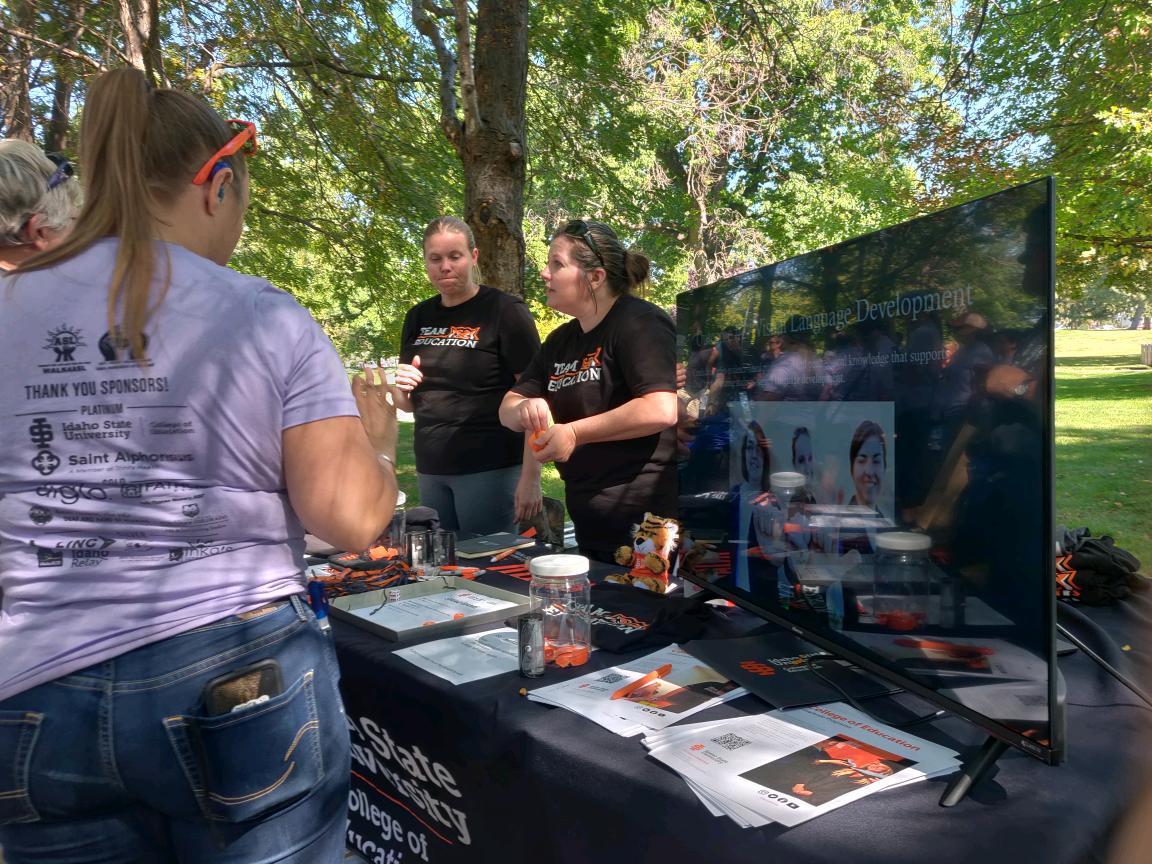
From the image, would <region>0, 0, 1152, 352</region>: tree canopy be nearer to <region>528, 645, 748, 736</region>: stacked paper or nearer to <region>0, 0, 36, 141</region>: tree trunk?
<region>0, 0, 36, 141</region>: tree trunk

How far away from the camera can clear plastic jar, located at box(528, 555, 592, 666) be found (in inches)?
66.9

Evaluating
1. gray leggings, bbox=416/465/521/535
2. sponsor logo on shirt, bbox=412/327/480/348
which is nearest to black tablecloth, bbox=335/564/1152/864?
gray leggings, bbox=416/465/521/535

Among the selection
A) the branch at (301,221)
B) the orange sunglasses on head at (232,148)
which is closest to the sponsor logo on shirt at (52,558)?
the orange sunglasses on head at (232,148)

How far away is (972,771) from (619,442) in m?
1.47

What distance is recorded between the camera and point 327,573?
7.99 ft

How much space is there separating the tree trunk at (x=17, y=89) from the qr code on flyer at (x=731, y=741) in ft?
18.9

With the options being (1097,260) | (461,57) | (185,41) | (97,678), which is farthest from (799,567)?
(1097,260)

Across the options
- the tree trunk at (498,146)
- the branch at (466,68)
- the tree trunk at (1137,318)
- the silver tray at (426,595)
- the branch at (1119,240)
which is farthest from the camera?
the tree trunk at (1137,318)

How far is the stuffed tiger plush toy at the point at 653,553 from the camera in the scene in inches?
86.8

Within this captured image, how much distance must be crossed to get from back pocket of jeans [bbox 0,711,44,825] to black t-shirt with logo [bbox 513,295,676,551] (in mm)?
1664

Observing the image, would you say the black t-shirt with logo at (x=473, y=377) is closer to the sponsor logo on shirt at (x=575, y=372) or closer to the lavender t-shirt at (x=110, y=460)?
the sponsor logo on shirt at (x=575, y=372)

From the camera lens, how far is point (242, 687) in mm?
1036

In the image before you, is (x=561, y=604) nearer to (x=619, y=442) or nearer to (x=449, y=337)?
(x=619, y=442)

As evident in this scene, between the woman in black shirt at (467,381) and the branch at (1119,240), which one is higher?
the branch at (1119,240)
